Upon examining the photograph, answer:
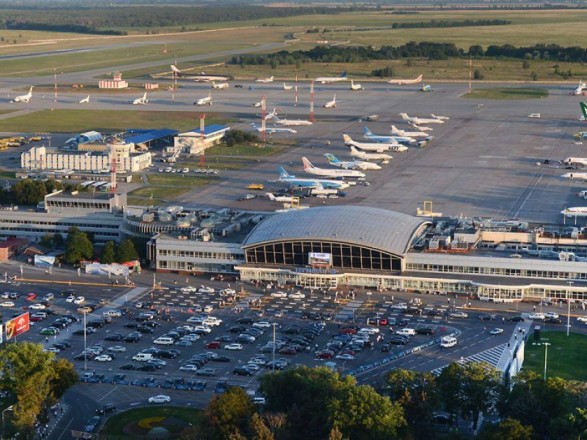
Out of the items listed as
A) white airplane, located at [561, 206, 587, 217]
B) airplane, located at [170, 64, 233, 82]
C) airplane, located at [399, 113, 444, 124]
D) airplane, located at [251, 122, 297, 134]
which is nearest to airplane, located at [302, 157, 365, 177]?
white airplane, located at [561, 206, 587, 217]

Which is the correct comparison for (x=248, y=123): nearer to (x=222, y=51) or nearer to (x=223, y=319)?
(x=223, y=319)

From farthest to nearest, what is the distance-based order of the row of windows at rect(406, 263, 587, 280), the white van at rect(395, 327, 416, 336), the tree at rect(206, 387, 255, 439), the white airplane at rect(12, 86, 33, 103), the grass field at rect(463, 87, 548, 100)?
1. the grass field at rect(463, 87, 548, 100)
2. the white airplane at rect(12, 86, 33, 103)
3. the row of windows at rect(406, 263, 587, 280)
4. the white van at rect(395, 327, 416, 336)
5. the tree at rect(206, 387, 255, 439)

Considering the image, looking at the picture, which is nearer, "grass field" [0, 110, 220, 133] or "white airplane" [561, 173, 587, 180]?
"white airplane" [561, 173, 587, 180]

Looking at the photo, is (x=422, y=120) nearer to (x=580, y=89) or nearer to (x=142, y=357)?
(x=580, y=89)

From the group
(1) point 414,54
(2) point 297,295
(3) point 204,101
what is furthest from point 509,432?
(1) point 414,54

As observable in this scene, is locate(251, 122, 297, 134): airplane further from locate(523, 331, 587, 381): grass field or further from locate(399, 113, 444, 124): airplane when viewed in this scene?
locate(523, 331, 587, 381): grass field
